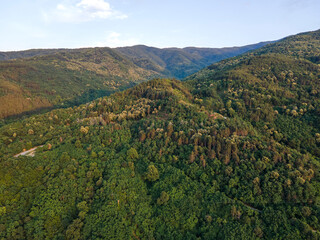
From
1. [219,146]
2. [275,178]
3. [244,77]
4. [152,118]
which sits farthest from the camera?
[244,77]

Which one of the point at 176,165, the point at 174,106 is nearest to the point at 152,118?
the point at 174,106

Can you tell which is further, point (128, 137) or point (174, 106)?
point (174, 106)

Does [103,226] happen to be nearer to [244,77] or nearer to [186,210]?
[186,210]

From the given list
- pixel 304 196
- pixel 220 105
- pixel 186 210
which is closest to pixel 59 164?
pixel 186 210

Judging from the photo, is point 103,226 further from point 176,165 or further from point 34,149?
point 34,149

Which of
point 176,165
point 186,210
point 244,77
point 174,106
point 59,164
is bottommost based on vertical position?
point 186,210

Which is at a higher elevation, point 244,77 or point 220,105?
point 244,77

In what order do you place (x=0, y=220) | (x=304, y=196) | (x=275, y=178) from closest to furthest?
(x=0, y=220) < (x=304, y=196) < (x=275, y=178)
